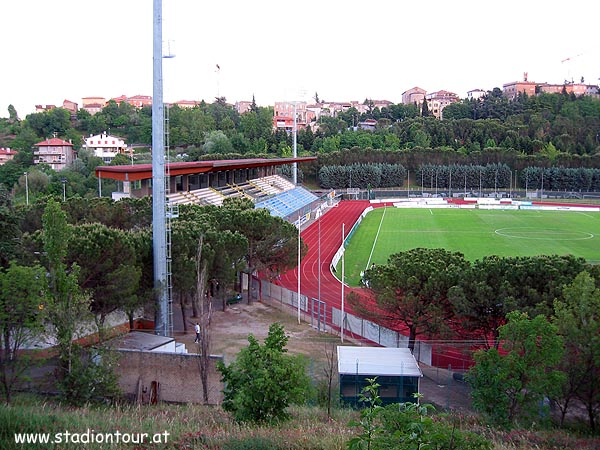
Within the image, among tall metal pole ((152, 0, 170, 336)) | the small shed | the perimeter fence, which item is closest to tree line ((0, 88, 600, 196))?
the perimeter fence

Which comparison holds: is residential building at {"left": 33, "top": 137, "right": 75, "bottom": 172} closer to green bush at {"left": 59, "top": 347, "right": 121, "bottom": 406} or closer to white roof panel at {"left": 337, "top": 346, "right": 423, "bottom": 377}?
white roof panel at {"left": 337, "top": 346, "right": 423, "bottom": 377}

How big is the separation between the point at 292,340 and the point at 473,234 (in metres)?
31.7

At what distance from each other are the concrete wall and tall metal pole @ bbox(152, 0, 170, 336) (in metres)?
4.16

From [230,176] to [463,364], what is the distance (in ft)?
125

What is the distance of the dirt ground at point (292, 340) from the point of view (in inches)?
722

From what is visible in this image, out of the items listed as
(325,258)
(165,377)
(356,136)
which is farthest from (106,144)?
(165,377)

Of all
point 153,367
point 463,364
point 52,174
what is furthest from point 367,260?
point 52,174

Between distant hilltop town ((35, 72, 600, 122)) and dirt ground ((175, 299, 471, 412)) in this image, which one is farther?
distant hilltop town ((35, 72, 600, 122))

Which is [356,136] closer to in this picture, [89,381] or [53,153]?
[53,153]

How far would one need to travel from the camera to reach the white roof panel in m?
17.3

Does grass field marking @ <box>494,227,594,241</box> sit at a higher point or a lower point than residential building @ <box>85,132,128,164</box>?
lower

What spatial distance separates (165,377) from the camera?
57.4 feet

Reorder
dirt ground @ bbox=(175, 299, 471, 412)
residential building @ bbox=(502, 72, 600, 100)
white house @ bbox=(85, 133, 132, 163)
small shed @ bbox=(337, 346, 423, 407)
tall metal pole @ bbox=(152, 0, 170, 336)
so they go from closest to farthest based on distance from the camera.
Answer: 1. small shed @ bbox=(337, 346, 423, 407)
2. dirt ground @ bbox=(175, 299, 471, 412)
3. tall metal pole @ bbox=(152, 0, 170, 336)
4. white house @ bbox=(85, 133, 132, 163)
5. residential building @ bbox=(502, 72, 600, 100)

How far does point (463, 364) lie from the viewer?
20.3 m
